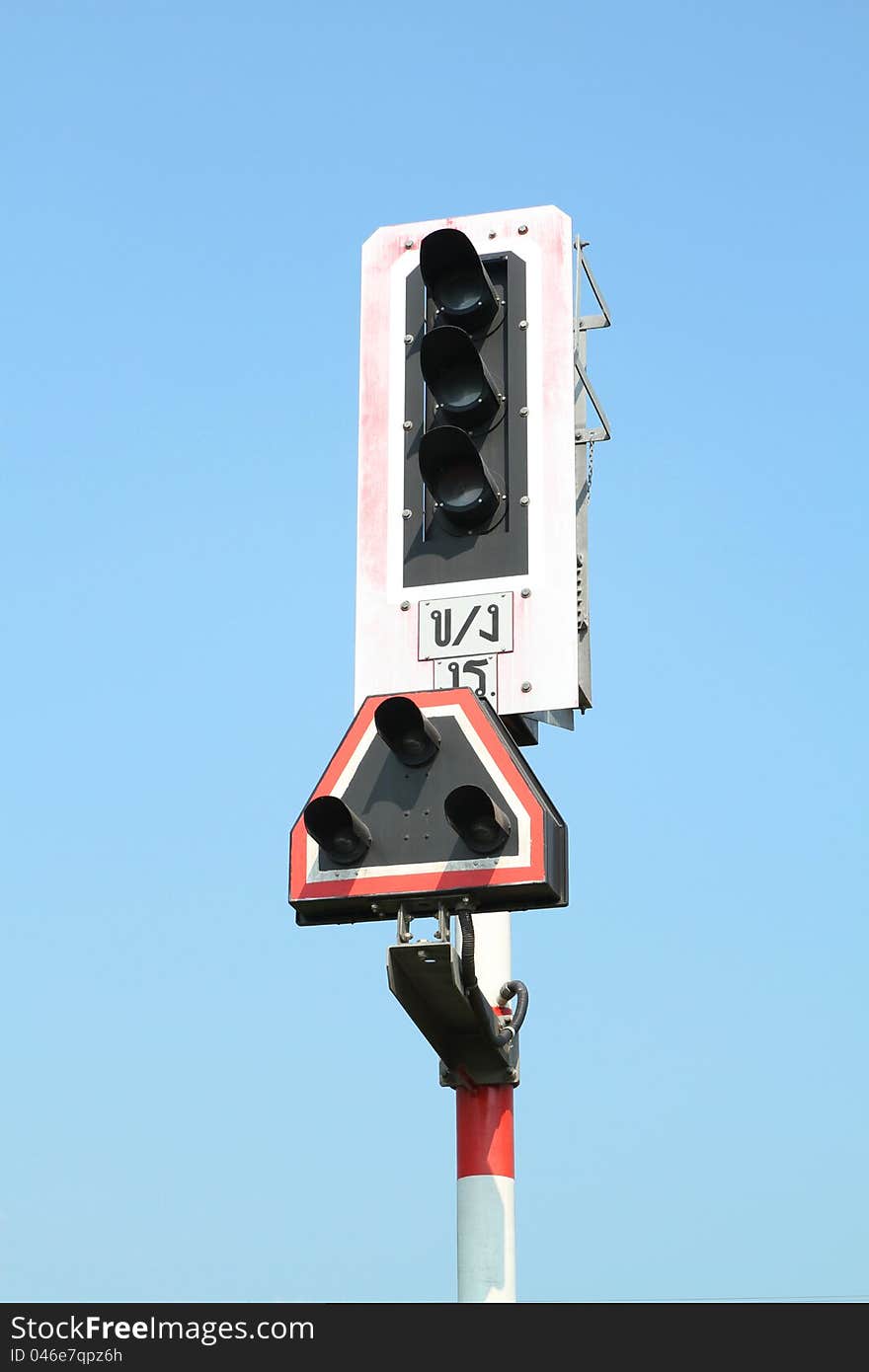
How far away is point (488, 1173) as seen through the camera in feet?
30.7

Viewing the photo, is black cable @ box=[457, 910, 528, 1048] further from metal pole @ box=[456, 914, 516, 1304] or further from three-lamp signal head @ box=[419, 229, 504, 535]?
three-lamp signal head @ box=[419, 229, 504, 535]

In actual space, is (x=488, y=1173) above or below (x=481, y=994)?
below

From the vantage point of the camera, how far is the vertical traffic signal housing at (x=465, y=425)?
9.91 m

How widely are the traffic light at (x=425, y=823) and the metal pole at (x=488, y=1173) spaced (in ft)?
3.15

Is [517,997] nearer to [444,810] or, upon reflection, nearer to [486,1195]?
[486,1195]

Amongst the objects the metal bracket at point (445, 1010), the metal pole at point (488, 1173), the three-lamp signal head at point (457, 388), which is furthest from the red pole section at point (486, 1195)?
the three-lamp signal head at point (457, 388)

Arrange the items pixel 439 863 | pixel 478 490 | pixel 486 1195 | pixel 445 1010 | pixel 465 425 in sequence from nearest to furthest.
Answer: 1. pixel 439 863
2. pixel 445 1010
3. pixel 486 1195
4. pixel 478 490
5. pixel 465 425

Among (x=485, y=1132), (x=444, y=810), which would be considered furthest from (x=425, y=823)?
(x=485, y=1132)

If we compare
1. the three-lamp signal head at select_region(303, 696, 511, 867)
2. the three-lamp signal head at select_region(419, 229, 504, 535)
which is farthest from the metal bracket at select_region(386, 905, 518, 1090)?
the three-lamp signal head at select_region(419, 229, 504, 535)

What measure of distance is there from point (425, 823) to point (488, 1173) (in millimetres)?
1601

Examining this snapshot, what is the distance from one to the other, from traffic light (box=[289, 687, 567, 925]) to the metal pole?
0.96 m
